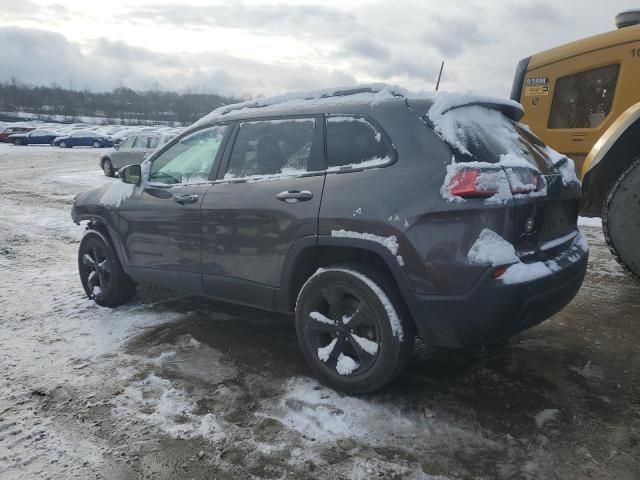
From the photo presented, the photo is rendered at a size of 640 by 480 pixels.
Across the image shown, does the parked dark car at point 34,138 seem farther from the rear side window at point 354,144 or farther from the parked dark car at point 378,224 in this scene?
the rear side window at point 354,144

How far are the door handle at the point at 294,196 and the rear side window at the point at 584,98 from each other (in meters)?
4.88

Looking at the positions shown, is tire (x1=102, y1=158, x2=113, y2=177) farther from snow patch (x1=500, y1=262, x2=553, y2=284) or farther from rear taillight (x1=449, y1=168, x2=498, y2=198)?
snow patch (x1=500, y1=262, x2=553, y2=284)

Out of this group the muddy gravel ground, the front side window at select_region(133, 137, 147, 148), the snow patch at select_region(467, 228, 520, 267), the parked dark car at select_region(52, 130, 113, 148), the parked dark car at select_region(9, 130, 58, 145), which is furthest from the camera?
the parked dark car at select_region(9, 130, 58, 145)

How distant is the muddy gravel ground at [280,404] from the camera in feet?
Answer: 8.72

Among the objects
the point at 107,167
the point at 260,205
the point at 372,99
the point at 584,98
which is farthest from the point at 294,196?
the point at 107,167

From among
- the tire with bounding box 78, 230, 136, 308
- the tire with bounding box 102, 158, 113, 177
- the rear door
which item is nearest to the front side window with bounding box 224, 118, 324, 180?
the rear door

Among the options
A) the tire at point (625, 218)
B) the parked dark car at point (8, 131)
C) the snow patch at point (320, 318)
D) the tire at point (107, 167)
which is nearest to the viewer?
the snow patch at point (320, 318)

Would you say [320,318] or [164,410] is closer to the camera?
[164,410]

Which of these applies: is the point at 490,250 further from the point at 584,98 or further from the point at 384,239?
the point at 584,98

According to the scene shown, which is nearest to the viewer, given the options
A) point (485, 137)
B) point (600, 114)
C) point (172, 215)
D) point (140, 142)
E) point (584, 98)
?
point (485, 137)

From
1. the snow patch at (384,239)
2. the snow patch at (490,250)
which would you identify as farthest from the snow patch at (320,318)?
the snow patch at (490,250)

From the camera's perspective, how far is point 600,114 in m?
6.61

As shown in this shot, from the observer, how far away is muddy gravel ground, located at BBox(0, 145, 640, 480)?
8.72ft

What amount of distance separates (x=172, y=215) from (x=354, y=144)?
1.73 m
